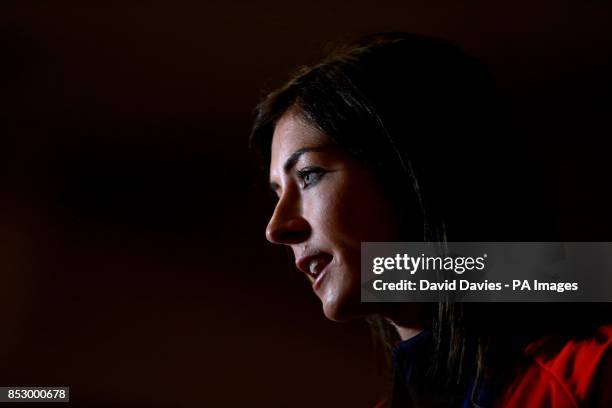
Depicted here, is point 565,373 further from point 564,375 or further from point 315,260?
point 315,260

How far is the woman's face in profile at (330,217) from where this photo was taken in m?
0.64

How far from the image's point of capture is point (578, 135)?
93 centimetres

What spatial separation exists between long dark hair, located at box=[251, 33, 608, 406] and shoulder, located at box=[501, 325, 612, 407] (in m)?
0.05

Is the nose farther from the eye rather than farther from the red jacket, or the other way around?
the red jacket

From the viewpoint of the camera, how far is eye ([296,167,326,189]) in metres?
0.65

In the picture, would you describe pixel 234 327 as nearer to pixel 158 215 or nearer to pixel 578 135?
pixel 158 215

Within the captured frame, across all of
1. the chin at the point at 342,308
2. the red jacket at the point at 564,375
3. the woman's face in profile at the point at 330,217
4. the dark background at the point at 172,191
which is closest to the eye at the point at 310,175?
the woman's face in profile at the point at 330,217

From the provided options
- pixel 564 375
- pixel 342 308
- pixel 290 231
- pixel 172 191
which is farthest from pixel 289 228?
pixel 172 191

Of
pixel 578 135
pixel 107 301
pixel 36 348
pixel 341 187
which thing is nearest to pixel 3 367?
pixel 36 348

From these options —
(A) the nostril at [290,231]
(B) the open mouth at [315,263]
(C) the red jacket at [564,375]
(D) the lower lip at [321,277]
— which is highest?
(A) the nostril at [290,231]

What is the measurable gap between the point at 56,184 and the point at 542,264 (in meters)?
0.80

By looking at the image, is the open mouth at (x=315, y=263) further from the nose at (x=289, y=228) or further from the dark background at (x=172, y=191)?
the dark background at (x=172, y=191)

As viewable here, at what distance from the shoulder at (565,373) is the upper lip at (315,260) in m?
0.23

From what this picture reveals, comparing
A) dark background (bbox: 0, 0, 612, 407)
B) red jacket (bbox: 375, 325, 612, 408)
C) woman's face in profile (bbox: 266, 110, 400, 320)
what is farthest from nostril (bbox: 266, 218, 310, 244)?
dark background (bbox: 0, 0, 612, 407)
